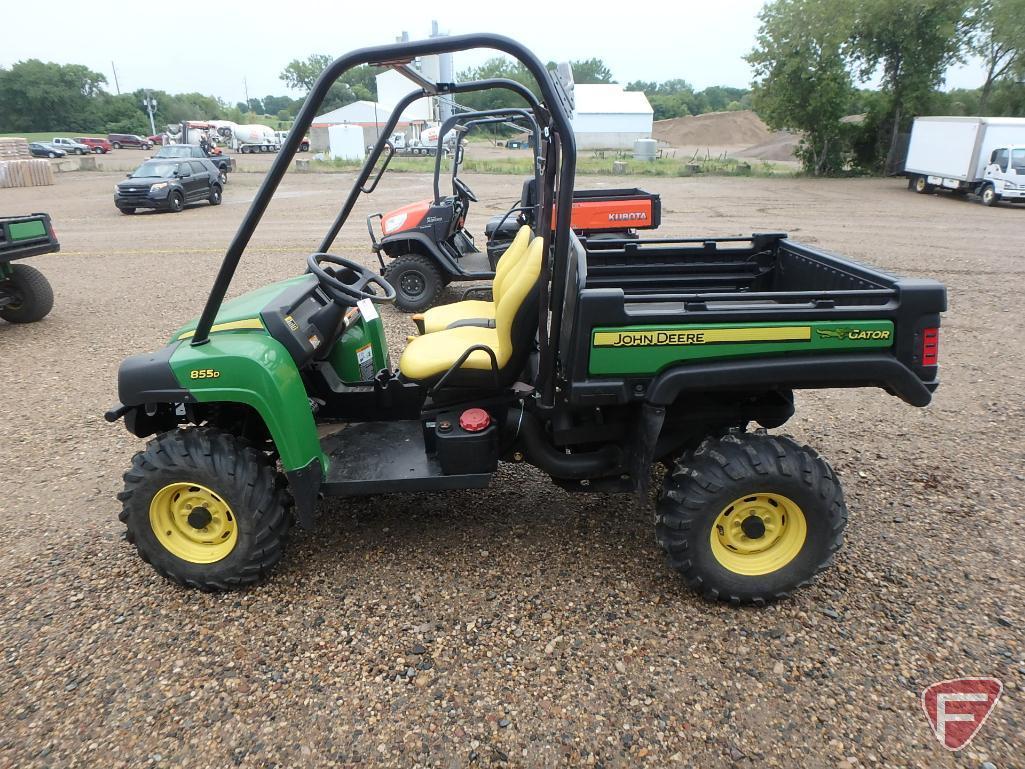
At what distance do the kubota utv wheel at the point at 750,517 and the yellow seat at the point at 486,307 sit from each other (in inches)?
52.5

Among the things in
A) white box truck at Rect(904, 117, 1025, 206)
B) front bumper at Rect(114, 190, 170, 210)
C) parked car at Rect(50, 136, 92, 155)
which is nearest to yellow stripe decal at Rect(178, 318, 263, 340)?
front bumper at Rect(114, 190, 170, 210)

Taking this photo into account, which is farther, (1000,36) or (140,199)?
(1000,36)

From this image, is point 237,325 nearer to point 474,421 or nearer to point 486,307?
point 474,421

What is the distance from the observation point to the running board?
290 centimetres

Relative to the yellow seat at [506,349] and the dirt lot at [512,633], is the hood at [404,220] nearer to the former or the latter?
the dirt lot at [512,633]

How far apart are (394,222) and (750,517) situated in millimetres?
5796

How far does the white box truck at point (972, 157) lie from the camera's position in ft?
55.2

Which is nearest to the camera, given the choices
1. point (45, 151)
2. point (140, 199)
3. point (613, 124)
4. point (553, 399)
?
point (553, 399)

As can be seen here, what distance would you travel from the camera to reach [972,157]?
1811 centimetres

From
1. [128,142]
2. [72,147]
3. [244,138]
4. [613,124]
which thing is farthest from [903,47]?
[128,142]

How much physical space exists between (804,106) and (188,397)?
93.6 feet

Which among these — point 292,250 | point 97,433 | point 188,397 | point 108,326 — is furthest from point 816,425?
point 292,250

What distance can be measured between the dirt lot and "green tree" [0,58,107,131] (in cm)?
7807

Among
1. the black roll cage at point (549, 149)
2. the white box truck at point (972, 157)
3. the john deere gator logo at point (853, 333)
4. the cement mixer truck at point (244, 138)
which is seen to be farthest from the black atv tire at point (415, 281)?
the cement mixer truck at point (244, 138)
